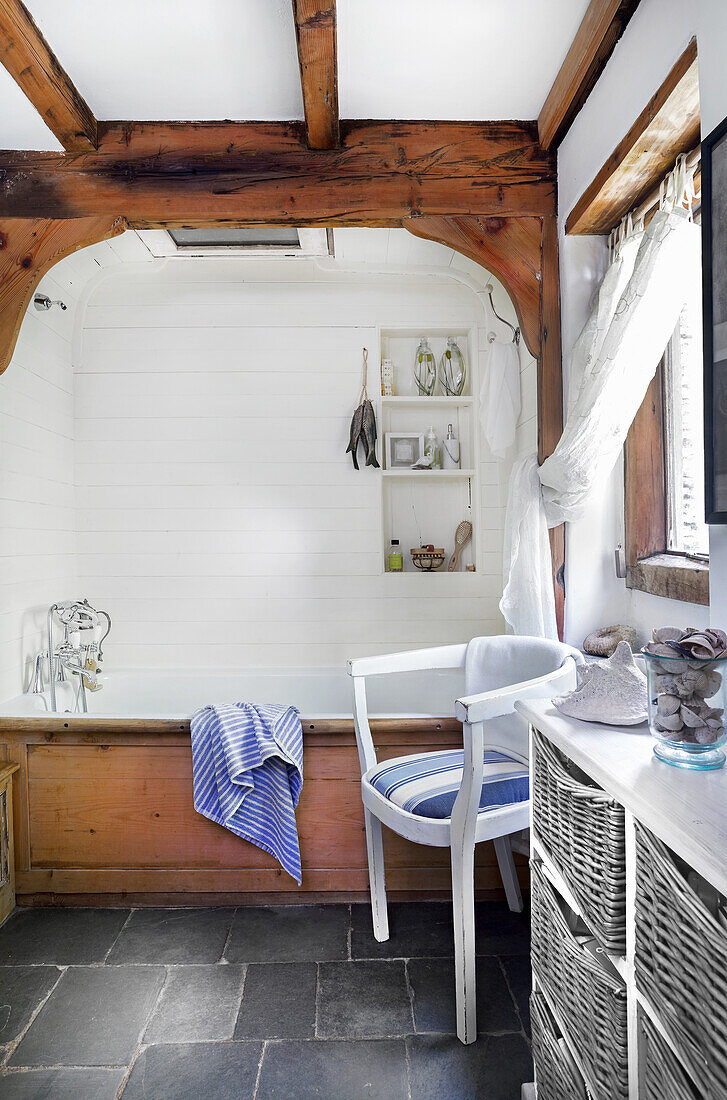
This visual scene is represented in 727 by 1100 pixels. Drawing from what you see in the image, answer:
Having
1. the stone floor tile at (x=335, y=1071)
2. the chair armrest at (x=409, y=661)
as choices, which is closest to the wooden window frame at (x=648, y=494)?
→ the chair armrest at (x=409, y=661)

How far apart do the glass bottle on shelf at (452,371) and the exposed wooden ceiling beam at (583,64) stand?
48.5 inches

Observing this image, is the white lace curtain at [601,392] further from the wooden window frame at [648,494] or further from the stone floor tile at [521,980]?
the stone floor tile at [521,980]

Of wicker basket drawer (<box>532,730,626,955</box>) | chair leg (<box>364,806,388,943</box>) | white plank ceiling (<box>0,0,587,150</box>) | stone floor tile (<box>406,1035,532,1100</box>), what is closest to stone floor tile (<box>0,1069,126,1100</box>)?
stone floor tile (<box>406,1035,532,1100</box>)

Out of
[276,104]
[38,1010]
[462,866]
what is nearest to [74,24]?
[276,104]

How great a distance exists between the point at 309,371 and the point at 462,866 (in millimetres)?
A: 2505

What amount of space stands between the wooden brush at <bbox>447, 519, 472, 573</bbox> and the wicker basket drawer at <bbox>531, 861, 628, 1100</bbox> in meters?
2.21

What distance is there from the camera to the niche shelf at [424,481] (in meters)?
3.64

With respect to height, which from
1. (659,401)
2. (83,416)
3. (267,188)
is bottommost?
(659,401)

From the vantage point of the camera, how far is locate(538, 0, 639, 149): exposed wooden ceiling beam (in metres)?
1.81

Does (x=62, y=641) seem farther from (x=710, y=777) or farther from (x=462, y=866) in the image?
(x=710, y=777)

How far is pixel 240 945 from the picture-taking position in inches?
84.7

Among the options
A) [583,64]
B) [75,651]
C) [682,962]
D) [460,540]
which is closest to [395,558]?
[460,540]

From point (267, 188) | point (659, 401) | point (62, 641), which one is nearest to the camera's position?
point (659, 401)

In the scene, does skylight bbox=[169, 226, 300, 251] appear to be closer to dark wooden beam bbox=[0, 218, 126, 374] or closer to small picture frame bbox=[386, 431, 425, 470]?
dark wooden beam bbox=[0, 218, 126, 374]
